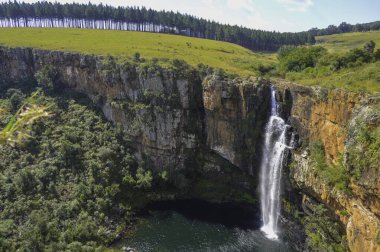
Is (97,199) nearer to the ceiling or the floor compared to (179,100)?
nearer to the floor

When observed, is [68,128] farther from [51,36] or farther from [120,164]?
[51,36]

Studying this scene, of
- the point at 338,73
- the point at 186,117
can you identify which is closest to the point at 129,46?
the point at 186,117

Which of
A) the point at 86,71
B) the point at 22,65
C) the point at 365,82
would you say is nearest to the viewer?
the point at 365,82

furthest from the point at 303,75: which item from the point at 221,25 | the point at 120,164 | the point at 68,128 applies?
the point at 221,25

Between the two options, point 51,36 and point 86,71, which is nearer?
point 86,71

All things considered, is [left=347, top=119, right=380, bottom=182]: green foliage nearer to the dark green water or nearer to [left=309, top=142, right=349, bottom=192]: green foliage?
[left=309, top=142, right=349, bottom=192]: green foliage

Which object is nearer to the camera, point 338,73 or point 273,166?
point 338,73

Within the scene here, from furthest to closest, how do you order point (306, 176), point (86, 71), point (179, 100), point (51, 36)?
point (51, 36)
point (86, 71)
point (179, 100)
point (306, 176)

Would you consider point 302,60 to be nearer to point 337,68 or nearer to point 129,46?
point 337,68
